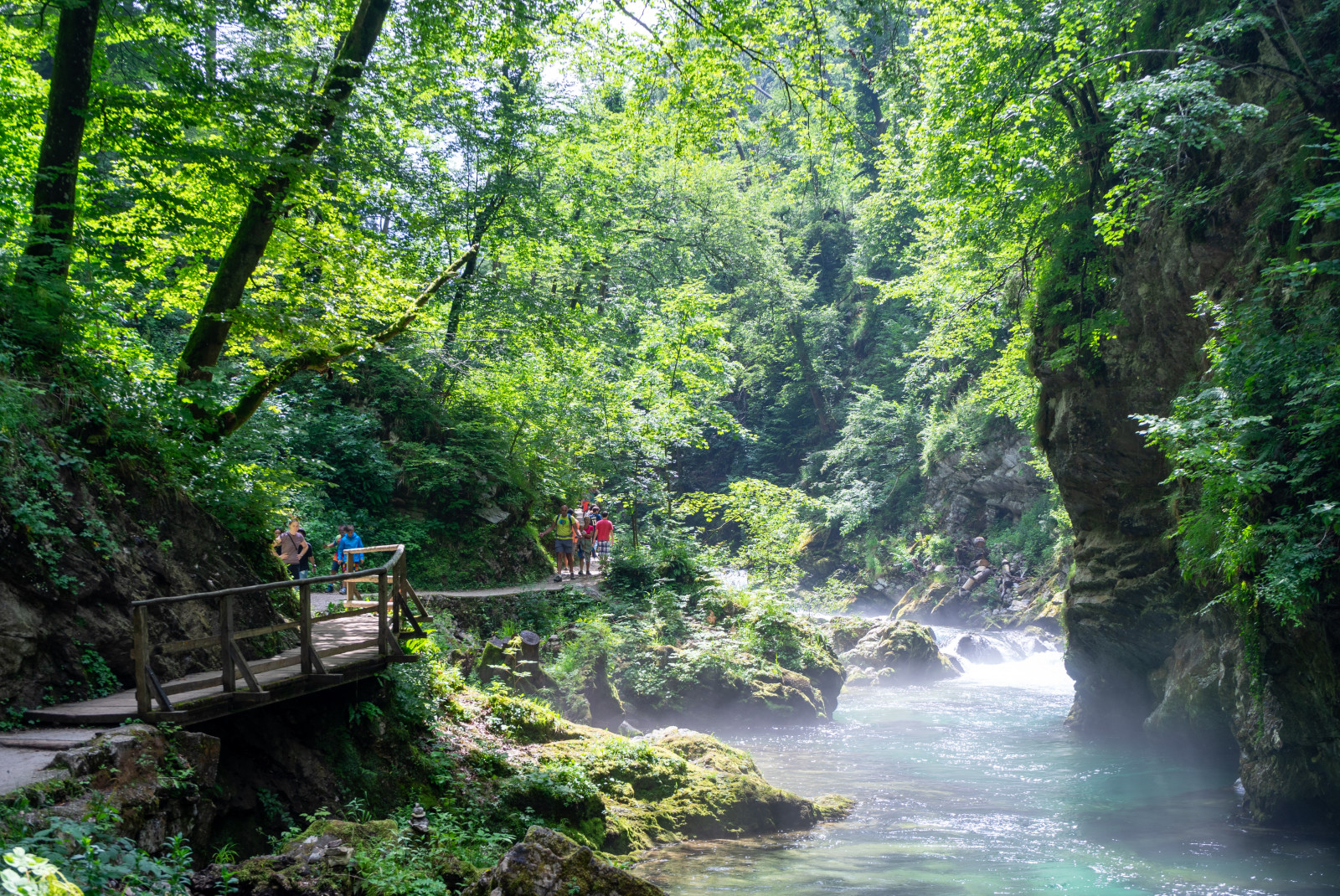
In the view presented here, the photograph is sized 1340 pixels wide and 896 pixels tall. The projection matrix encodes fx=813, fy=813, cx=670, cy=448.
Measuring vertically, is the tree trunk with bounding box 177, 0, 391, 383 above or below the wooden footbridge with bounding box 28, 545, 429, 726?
above

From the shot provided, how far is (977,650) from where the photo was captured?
2317 cm

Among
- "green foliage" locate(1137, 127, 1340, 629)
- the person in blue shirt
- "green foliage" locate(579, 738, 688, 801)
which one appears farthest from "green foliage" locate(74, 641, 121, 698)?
"green foliage" locate(1137, 127, 1340, 629)

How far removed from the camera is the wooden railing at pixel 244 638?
588cm

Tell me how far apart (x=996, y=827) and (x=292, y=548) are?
1092 centimetres

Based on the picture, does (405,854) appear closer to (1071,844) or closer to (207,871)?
(207,871)

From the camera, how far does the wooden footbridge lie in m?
5.89

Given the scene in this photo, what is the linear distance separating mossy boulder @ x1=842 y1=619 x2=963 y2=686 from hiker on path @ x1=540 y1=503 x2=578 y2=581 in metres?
8.28

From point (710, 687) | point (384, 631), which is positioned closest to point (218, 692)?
point (384, 631)

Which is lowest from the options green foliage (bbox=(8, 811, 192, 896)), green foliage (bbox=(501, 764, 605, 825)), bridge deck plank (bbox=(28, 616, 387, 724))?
green foliage (bbox=(501, 764, 605, 825))

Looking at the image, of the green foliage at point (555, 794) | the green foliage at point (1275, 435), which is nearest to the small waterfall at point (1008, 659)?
the green foliage at point (1275, 435)

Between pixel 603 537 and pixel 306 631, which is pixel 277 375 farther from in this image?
pixel 603 537

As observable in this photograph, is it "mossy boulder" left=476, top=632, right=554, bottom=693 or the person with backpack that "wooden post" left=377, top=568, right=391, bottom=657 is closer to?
"mossy boulder" left=476, top=632, right=554, bottom=693

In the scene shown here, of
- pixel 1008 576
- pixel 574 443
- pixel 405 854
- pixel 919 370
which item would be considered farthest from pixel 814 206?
pixel 405 854

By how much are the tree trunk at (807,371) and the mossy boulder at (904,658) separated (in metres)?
21.5
